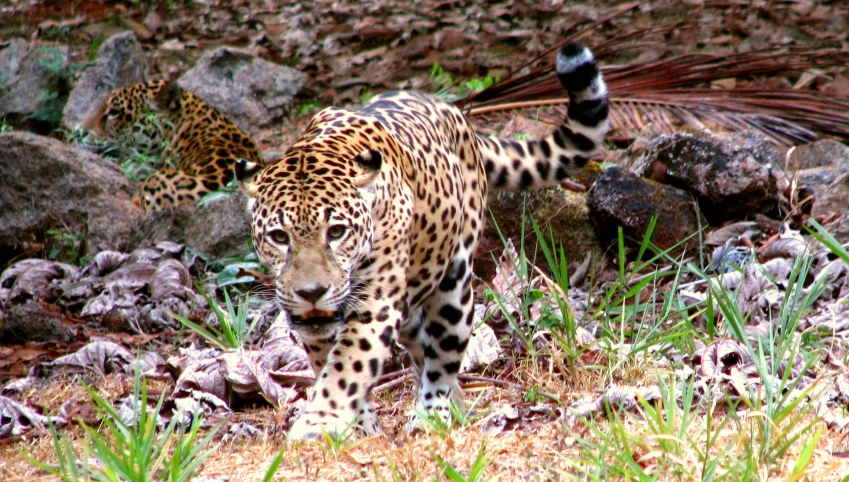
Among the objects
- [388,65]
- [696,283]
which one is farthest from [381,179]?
[388,65]

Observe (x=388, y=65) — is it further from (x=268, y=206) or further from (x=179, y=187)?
(x=268, y=206)

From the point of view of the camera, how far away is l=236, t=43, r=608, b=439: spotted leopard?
417 cm

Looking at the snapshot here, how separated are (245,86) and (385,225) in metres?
7.85

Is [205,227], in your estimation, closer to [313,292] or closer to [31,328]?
[31,328]

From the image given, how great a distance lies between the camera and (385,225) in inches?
173

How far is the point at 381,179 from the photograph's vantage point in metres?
4.38

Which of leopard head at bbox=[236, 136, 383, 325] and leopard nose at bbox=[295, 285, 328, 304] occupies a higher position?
leopard head at bbox=[236, 136, 383, 325]

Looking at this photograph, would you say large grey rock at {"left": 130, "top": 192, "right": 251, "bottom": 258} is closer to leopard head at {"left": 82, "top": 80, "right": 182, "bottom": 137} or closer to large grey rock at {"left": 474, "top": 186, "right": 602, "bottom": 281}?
large grey rock at {"left": 474, "top": 186, "right": 602, "bottom": 281}

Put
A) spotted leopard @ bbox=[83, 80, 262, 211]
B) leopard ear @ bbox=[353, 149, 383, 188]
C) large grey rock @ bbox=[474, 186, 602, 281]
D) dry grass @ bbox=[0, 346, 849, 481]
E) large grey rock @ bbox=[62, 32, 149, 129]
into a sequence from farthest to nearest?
large grey rock @ bbox=[62, 32, 149, 129] → spotted leopard @ bbox=[83, 80, 262, 211] → large grey rock @ bbox=[474, 186, 602, 281] → leopard ear @ bbox=[353, 149, 383, 188] → dry grass @ bbox=[0, 346, 849, 481]

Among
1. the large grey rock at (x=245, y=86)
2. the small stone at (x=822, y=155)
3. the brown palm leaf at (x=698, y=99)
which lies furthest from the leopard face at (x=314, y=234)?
the large grey rock at (x=245, y=86)

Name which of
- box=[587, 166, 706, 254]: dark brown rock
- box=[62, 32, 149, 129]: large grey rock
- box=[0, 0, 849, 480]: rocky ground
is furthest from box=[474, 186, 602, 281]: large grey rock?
box=[62, 32, 149, 129]: large grey rock

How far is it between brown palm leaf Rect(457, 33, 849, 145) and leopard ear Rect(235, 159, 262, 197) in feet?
14.1

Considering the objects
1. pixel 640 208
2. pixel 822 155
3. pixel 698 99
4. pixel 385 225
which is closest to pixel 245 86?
pixel 698 99

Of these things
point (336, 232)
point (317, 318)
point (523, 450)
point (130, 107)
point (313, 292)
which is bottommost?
point (130, 107)
